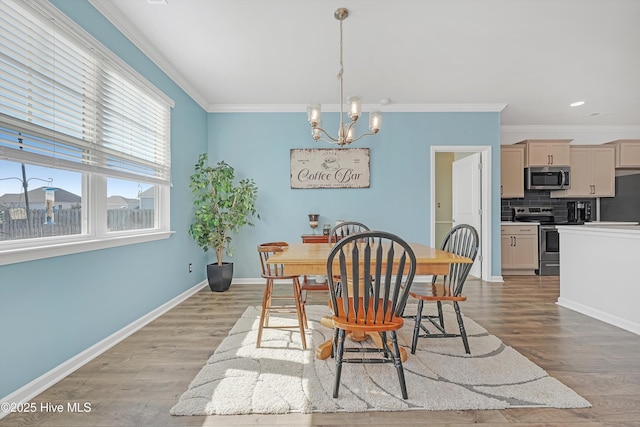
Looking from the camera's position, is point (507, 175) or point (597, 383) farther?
point (507, 175)

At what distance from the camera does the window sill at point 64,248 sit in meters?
1.59

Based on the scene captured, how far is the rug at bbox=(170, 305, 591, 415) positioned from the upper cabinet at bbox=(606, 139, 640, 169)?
16.4 ft

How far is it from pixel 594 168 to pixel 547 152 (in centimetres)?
96

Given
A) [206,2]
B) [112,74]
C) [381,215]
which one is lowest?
[381,215]

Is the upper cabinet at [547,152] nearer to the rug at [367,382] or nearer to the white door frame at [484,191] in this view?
the white door frame at [484,191]

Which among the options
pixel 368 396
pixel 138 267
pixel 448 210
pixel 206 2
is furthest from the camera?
pixel 448 210

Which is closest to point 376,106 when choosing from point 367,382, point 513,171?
point 513,171

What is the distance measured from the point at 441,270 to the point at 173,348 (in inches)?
79.8

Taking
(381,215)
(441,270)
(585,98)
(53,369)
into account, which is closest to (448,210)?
(381,215)

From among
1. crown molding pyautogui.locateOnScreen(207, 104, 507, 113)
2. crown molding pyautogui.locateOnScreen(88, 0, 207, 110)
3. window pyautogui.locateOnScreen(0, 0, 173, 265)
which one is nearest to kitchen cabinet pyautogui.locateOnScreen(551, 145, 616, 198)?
crown molding pyautogui.locateOnScreen(207, 104, 507, 113)

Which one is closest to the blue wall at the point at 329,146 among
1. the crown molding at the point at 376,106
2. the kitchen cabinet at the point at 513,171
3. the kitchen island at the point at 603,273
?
the crown molding at the point at 376,106

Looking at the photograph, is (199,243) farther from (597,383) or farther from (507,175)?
(507,175)

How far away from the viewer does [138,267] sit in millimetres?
2750

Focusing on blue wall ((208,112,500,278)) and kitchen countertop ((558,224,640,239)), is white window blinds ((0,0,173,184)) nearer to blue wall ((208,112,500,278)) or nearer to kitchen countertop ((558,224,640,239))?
blue wall ((208,112,500,278))
